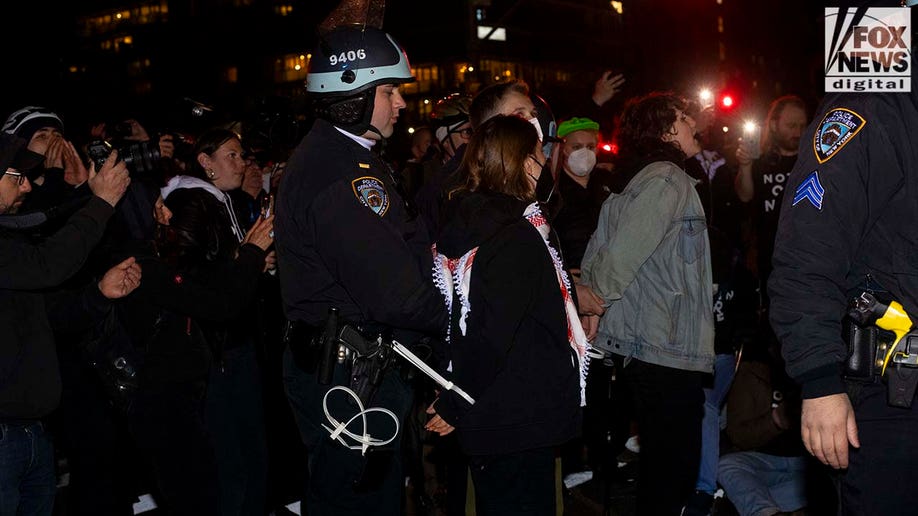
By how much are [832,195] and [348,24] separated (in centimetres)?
214

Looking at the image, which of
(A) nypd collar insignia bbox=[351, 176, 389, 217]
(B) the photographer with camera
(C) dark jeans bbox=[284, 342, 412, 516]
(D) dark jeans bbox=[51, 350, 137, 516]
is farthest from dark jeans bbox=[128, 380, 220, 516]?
(A) nypd collar insignia bbox=[351, 176, 389, 217]

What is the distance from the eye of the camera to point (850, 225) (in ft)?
8.56

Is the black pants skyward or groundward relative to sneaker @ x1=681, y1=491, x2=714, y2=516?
skyward

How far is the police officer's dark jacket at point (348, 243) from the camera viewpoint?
312cm

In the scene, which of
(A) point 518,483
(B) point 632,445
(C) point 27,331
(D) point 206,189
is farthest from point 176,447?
(B) point 632,445

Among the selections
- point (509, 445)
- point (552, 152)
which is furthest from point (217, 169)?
point (509, 445)

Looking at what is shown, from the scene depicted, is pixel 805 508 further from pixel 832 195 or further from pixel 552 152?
pixel 832 195

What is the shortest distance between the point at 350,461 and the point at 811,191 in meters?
1.97

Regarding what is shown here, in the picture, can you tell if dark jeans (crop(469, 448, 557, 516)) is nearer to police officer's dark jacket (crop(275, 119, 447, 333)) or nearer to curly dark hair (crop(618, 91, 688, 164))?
police officer's dark jacket (crop(275, 119, 447, 333))

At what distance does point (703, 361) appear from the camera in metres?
4.27

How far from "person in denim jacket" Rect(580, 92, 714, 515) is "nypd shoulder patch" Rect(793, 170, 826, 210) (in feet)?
5.11

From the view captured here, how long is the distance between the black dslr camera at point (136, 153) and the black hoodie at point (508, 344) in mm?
2124

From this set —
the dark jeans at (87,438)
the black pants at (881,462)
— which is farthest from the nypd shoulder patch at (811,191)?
the dark jeans at (87,438)

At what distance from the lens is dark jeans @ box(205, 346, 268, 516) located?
184 inches
